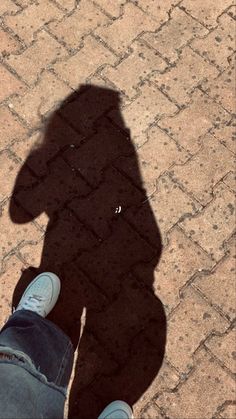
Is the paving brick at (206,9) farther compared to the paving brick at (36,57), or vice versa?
the paving brick at (206,9)

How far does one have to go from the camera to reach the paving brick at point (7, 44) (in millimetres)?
3545

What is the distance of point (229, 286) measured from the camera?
307 cm

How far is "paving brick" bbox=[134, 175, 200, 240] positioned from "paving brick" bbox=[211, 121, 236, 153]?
437 mm

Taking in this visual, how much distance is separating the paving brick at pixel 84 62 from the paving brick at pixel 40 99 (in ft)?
0.23

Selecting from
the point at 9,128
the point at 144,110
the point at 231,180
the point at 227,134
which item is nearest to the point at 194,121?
the point at 227,134

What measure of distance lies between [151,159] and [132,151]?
0.13 meters

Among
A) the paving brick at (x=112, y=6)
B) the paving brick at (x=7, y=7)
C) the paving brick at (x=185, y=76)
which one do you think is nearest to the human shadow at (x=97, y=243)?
the paving brick at (x=185, y=76)

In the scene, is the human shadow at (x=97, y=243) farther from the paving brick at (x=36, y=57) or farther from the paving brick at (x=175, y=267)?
the paving brick at (x=36, y=57)

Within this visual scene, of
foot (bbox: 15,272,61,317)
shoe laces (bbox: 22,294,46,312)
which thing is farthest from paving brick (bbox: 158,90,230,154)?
shoe laces (bbox: 22,294,46,312)

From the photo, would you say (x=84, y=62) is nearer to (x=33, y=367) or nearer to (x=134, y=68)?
(x=134, y=68)

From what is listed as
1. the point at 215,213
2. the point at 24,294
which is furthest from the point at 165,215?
the point at 24,294

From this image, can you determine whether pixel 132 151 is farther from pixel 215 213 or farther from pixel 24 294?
Answer: pixel 24 294

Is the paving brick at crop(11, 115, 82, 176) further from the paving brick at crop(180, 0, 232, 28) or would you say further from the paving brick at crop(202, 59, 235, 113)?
the paving brick at crop(180, 0, 232, 28)

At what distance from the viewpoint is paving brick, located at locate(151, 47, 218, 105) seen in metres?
3.49
